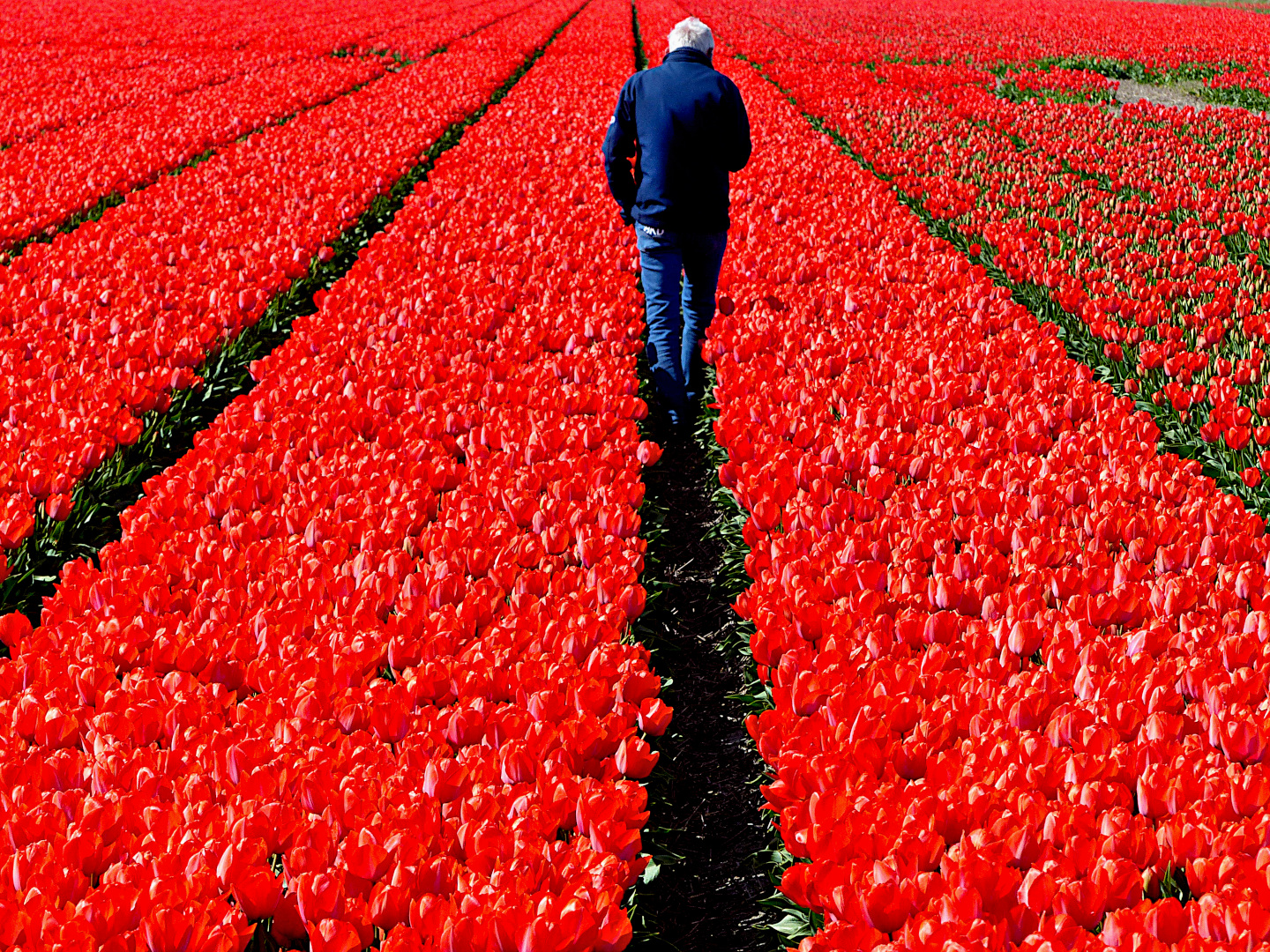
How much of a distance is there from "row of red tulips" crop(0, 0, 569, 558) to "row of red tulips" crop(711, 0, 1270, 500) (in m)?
4.84

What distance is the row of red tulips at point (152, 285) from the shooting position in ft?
13.2

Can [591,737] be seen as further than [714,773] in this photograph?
No

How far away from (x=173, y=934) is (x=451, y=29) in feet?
92.2

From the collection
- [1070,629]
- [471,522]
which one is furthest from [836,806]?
[471,522]

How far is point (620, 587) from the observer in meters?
2.94

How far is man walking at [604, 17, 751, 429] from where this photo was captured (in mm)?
5027

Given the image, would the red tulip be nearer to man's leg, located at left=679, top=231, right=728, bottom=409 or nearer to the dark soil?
the dark soil

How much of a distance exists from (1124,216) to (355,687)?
26.1 ft

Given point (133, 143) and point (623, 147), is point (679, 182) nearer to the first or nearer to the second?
point (623, 147)

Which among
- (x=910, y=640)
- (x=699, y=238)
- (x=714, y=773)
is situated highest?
(x=699, y=238)

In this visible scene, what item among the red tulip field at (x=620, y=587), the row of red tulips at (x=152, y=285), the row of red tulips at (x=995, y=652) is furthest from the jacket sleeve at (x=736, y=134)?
the row of red tulips at (x=152, y=285)

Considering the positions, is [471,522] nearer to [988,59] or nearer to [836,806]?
[836,806]

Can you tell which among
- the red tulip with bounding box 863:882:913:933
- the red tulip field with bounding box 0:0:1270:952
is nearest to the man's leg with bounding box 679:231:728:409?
the red tulip field with bounding box 0:0:1270:952

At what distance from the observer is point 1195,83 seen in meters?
20.2
